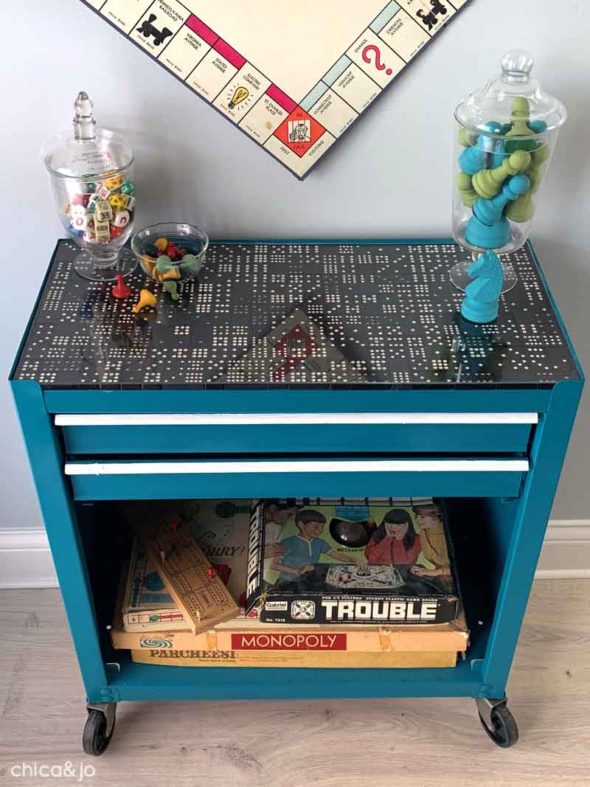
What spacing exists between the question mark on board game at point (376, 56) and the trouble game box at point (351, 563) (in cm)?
72

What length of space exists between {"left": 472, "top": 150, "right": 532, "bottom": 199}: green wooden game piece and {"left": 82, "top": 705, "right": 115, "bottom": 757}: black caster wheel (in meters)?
1.07

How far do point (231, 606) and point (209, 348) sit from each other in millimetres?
Answer: 507

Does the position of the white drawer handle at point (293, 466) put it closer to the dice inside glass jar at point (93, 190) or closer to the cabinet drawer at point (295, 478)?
the cabinet drawer at point (295, 478)

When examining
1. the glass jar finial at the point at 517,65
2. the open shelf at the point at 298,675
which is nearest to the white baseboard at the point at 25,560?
the open shelf at the point at 298,675

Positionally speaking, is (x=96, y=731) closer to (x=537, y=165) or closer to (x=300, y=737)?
(x=300, y=737)

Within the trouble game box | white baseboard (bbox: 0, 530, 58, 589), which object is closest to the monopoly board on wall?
the trouble game box

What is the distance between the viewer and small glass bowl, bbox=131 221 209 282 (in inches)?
52.5

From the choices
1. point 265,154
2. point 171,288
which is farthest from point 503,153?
point 171,288

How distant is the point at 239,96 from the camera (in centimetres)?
132

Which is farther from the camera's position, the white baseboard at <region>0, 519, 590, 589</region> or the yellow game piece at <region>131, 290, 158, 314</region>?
the white baseboard at <region>0, 519, 590, 589</region>

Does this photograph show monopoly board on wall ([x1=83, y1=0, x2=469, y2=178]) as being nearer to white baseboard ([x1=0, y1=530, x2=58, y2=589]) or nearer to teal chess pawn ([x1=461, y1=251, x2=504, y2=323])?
teal chess pawn ([x1=461, y1=251, x2=504, y2=323])

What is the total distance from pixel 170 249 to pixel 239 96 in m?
0.24

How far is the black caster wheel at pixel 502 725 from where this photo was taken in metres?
1.58

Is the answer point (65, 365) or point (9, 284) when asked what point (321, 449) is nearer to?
point (65, 365)
